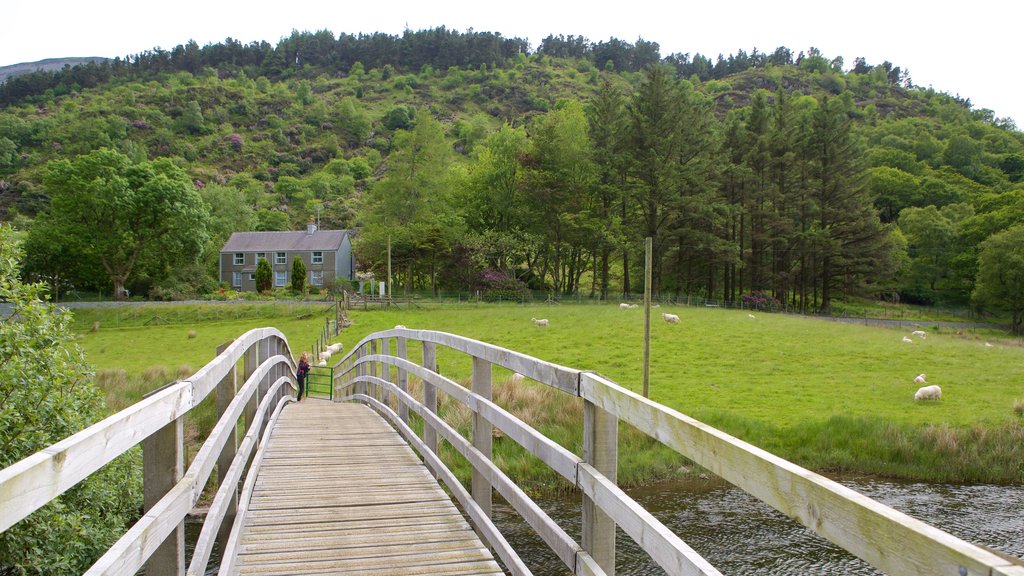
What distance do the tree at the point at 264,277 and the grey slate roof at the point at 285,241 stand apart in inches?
235

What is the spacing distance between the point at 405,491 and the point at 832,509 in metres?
4.29

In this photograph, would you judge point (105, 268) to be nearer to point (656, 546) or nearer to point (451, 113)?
point (656, 546)

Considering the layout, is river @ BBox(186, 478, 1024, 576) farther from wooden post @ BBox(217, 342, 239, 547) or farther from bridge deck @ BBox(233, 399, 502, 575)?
wooden post @ BBox(217, 342, 239, 547)

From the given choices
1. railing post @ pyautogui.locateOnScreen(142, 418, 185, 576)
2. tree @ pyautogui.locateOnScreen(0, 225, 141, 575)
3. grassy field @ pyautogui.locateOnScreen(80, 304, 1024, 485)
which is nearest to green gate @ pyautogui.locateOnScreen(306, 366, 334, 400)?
grassy field @ pyautogui.locateOnScreen(80, 304, 1024, 485)

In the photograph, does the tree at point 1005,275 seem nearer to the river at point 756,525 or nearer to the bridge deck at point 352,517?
the river at point 756,525

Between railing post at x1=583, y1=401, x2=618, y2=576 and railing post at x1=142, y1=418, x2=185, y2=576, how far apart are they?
1.56 m

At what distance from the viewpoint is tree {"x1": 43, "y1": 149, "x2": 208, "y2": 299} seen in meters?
48.3

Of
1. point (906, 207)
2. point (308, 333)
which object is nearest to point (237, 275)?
point (308, 333)

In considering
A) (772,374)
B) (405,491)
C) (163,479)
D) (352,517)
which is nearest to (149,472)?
(163,479)

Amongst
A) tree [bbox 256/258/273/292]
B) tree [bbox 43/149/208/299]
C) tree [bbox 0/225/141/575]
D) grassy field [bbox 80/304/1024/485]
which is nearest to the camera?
tree [bbox 0/225/141/575]

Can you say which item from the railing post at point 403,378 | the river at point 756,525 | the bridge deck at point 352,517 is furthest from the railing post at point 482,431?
the river at point 756,525

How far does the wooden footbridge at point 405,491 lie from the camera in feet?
4.72

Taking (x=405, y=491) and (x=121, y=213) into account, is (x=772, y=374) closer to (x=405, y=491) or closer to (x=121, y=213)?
(x=405, y=491)

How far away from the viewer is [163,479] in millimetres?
2391
